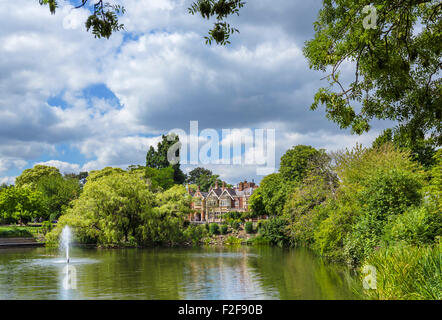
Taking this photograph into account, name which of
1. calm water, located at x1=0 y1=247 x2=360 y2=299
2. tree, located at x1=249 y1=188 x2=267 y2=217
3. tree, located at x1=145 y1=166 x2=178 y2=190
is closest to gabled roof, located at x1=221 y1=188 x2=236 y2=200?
tree, located at x1=145 y1=166 x2=178 y2=190

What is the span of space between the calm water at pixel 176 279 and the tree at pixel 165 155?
47.6 m

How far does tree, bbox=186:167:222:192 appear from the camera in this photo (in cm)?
9669

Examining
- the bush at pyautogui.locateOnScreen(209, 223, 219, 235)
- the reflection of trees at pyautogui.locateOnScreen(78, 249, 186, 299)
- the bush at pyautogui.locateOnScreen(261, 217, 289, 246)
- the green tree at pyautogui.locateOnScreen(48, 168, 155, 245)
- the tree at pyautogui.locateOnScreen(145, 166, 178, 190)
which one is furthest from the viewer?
the tree at pyautogui.locateOnScreen(145, 166, 178, 190)

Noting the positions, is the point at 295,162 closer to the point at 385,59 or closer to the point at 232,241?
the point at 232,241

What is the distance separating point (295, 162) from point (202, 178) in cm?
5354

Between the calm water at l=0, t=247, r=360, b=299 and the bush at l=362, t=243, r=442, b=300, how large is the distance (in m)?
3.98

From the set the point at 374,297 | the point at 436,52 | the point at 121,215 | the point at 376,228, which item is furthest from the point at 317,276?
the point at 121,215

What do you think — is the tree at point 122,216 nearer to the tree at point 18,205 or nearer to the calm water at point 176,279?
the calm water at point 176,279

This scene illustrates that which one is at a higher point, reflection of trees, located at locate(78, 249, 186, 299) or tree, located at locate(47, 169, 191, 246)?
tree, located at locate(47, 169, 191, 246)

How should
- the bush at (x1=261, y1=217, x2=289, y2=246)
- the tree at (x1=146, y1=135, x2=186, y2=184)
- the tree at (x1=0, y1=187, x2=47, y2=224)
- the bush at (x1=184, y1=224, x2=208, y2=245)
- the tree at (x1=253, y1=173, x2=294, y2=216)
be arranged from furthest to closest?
the tree at (x1=146, y1=135, x2=186, y2=184) → the tree at (x1=0, y1=187, x2=47, y2=224) → the tree at (x1=253, y1=173, x2=294, y2=216) → the bush at (x1=261, y1=217, x2=289, y2=246) → the bush at (x1=184, y1=224, x2=208, y2=245)

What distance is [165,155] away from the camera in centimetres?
7525

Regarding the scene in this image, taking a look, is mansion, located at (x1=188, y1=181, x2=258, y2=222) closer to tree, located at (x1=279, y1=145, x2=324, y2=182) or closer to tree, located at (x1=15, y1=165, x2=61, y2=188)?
tree, located at (x1=15, y1=165, x2=61, y2=188)
